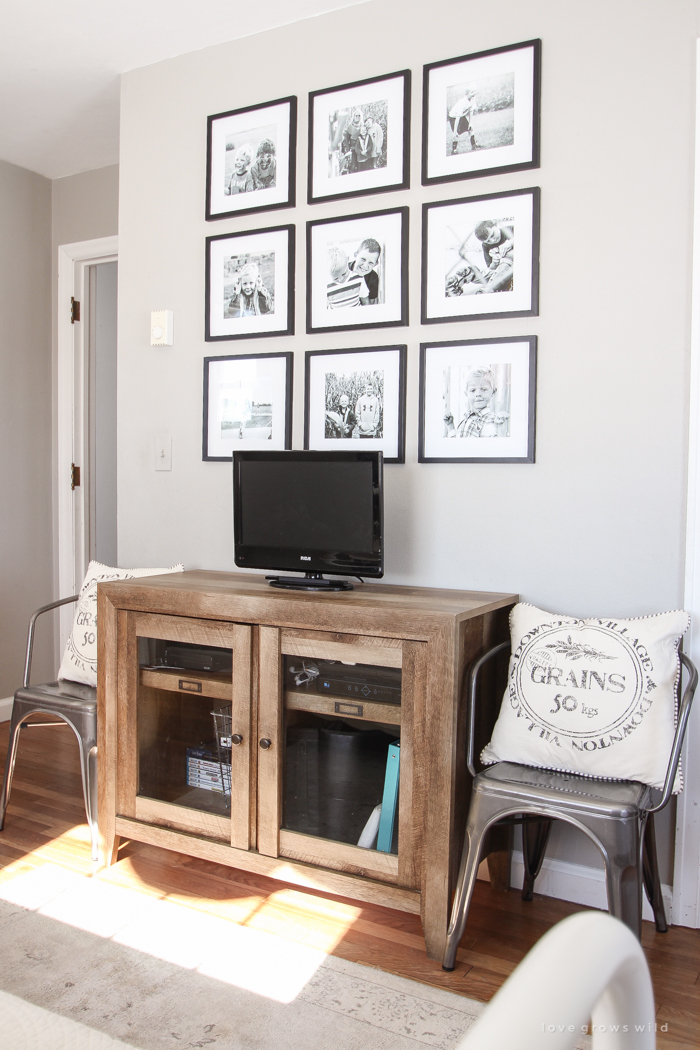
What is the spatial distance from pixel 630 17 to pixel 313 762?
2097 mm

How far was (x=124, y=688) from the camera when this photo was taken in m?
2.27

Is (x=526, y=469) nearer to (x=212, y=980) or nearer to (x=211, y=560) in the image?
(x=211, y=560)

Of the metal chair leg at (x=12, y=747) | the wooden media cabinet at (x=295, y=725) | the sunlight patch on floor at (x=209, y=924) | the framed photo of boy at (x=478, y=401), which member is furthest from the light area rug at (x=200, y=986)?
the framed photo of boy at (x=478, y=401)

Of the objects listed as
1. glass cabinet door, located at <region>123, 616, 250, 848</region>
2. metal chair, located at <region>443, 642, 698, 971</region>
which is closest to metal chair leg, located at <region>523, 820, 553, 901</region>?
metal chair, located at <region>443, 642, 698, 971</region>

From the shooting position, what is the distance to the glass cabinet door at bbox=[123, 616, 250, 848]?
2.08m

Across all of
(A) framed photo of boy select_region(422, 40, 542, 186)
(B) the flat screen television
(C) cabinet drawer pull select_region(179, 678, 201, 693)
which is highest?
(A) framed photo of boy select_region(422, 40, 542, 186)

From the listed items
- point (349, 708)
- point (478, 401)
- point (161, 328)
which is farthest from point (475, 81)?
point (349, 708)

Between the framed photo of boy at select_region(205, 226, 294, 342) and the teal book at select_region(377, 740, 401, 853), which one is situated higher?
the framed photo of boy at select_region(205, 226, 294, 342)

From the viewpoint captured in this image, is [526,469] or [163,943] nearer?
[163,943]

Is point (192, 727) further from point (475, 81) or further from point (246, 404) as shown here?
point (475, 81)

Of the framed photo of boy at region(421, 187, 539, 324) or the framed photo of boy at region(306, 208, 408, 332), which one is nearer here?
the framed photo of boy at region(421, 187, 539, 324)

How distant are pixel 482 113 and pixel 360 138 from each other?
0.40 m

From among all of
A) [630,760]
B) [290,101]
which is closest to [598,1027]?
[630,760]

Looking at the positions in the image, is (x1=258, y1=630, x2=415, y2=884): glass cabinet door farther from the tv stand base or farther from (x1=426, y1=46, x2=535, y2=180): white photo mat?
(x1=426, y1=46, x2=535, y2=180): white photo mat
